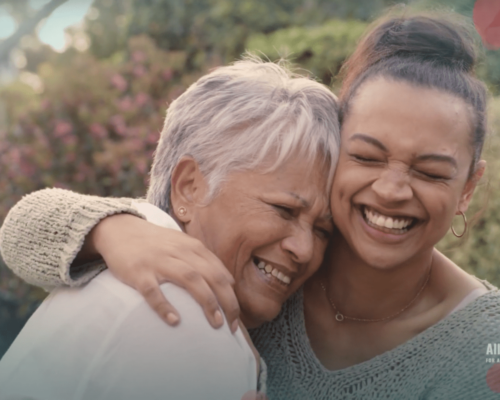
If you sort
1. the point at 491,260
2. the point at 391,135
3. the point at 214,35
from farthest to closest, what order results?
the point at 214,35 < the point at 491,260 < the point at 391,135

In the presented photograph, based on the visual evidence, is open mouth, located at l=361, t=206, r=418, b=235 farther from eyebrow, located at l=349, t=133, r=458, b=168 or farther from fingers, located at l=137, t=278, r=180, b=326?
fingers, located at l=137, t=278, r=180, b=326

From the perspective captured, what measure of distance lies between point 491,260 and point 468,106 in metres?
2.60

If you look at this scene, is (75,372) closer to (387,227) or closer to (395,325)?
(387,227)

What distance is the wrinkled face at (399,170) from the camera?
7.08 feet

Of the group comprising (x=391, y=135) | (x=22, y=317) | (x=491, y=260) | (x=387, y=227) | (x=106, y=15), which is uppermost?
(x=391, y=135)

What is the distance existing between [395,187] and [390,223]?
0.50ft

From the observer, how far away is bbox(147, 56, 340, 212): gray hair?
2.26 meters

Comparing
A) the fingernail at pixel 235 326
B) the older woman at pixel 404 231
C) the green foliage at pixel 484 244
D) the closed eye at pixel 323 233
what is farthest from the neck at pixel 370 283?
the green foliage at pixel 484 244

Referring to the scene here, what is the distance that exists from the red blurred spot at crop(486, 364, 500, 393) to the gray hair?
882mm

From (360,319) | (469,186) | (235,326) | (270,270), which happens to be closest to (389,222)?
(469,186)

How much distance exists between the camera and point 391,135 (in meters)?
2.18

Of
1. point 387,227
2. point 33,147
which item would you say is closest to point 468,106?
point 387,227

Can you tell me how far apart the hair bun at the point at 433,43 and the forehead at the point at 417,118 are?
19cm

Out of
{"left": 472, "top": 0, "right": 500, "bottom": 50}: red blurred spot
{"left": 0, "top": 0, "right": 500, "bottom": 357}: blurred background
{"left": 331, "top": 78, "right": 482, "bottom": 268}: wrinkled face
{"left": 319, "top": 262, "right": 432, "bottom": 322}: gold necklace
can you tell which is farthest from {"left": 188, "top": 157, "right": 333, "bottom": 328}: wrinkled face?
{"left": 0, "top": 0, "right": 500, "bottom": 357}: blurred background
